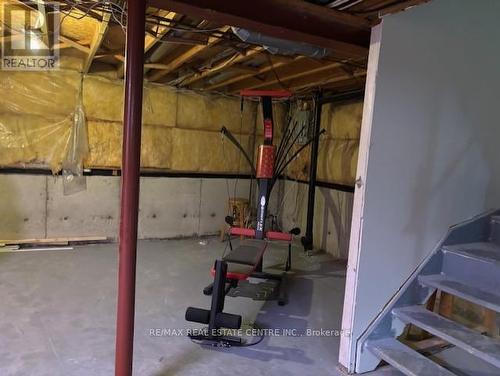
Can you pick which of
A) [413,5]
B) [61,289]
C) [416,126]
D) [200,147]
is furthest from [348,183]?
[61,289]

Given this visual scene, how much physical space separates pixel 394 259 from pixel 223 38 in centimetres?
195

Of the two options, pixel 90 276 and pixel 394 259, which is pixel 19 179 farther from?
pixel 394 259

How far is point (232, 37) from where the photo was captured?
2.82 m

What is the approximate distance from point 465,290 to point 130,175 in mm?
1921

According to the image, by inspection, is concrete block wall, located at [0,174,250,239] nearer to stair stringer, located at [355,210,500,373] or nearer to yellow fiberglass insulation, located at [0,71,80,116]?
yellow fiberglass insulation, located at [0,71,80,116]

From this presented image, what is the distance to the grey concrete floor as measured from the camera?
222 cm

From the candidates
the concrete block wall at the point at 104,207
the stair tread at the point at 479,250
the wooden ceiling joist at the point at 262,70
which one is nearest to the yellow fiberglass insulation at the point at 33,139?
the concrete block wall at the point at 104,207

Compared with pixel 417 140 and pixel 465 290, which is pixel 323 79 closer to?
pixel 417 140

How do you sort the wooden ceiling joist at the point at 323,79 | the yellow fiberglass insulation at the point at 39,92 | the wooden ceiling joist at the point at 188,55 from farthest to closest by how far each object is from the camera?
the yellow fiberglass insulation at the point at 39,92 → the wooden ceiling joist at the point at 323,79 → the wooden ceiling joist at the point at 188,55

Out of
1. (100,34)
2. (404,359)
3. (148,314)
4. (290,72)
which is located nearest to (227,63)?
(290,72)

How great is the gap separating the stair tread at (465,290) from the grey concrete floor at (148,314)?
2.59 feet

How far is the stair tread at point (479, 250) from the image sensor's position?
219 cm

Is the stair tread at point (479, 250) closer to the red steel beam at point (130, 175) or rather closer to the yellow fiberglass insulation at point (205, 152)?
the red steel beam at point (130, 175)

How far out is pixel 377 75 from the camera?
6.91 ft
